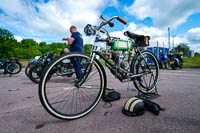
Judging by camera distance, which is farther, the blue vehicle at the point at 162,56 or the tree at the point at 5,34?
the tree at the point at 5,34

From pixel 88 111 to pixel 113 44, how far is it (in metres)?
1.14

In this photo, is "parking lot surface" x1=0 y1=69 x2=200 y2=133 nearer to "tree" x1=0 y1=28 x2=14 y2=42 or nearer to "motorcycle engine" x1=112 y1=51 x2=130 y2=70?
"motorcycle engine" x1=112 y1=51 x2=130 y2=70

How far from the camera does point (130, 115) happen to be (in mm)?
1374

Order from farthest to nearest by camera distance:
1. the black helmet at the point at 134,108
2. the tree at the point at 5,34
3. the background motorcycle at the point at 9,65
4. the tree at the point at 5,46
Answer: the tree at the point at 5,34
the tree at the point at 5,46
the background motorcycle at the point at 9,65
the black helmet at the point at 134,108

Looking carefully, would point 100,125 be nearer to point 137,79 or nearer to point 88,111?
point 88,111

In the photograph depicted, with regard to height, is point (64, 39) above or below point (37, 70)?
above

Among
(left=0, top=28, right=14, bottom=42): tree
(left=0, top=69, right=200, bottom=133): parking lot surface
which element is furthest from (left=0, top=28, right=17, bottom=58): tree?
(left=0, top=69, right=200, bottom=133): parking lot surface

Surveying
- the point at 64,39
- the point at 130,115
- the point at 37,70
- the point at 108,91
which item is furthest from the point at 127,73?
the point at 37,70

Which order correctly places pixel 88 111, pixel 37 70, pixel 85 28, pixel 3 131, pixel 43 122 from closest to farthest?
pixel 3 131
pixel 43 122
pixel 88 111
pixel 85 28
pixel 37 70

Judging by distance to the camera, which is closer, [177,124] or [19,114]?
[177,124]

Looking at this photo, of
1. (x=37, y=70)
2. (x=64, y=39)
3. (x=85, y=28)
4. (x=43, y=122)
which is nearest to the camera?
(x=43, y=122)

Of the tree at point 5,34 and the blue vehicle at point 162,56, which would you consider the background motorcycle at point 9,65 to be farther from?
the tree at point 5,34

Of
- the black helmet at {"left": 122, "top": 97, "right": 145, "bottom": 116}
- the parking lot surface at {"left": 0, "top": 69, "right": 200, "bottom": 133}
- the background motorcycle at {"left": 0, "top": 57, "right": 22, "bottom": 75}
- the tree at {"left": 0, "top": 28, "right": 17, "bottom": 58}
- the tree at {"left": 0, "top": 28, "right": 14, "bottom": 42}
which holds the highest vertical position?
the tree at {"left": 0, "top": 28, "right": 14, "bottom": 42}

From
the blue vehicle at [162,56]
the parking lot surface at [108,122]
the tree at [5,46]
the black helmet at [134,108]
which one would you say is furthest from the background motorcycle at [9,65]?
the tree at [5,46]
